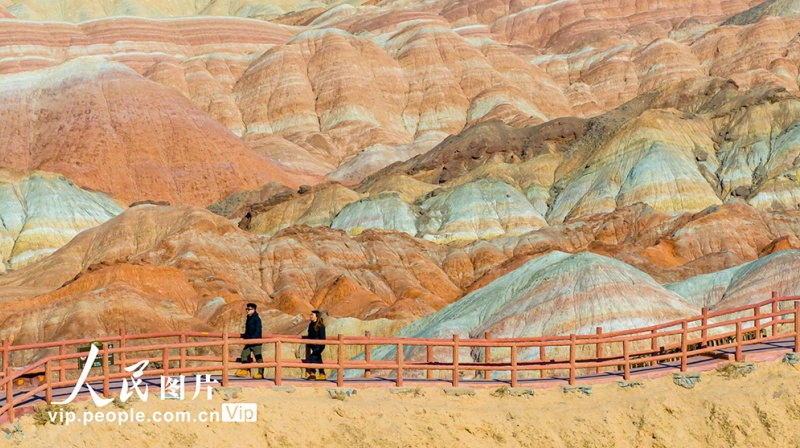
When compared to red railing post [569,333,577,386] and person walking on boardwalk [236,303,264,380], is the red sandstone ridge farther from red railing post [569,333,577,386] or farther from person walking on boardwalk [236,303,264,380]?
red railing post [569,333,577,386]

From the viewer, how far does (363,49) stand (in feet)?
649

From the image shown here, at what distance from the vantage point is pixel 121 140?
144 metres

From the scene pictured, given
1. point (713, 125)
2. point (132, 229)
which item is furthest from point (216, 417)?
point (713, 125)

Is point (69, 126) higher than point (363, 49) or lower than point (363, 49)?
lower

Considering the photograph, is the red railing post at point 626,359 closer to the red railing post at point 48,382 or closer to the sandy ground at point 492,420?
the sandy ground at point 492,420

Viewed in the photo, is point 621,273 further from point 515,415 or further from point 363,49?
point 363,49

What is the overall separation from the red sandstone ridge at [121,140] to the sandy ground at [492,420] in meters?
119

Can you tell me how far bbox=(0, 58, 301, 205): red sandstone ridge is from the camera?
142 m

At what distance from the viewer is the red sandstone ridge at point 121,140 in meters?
142

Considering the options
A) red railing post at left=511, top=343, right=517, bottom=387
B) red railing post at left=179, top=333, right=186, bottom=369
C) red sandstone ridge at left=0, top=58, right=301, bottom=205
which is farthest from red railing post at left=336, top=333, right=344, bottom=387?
red sandstone ridge at left=0, top=58, right=301, bottom=205

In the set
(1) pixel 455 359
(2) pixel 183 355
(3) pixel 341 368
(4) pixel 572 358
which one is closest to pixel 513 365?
(1) pixel 455 359

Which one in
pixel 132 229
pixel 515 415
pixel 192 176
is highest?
pixel 192 176

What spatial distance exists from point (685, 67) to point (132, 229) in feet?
369

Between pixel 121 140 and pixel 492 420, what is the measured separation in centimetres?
12645
